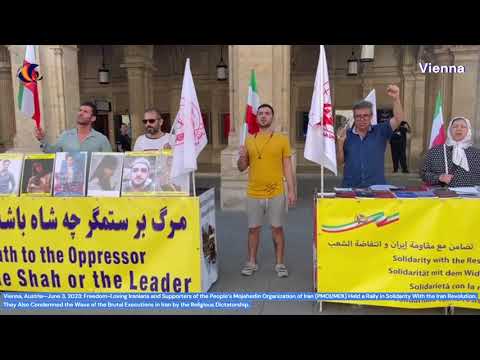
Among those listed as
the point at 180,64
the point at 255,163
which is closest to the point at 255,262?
the point at 255,163

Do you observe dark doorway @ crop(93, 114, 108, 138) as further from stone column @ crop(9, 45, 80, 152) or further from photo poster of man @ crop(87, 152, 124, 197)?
photo poster of man @ crop(87, 152, 124, 197)

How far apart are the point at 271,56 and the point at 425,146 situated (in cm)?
794

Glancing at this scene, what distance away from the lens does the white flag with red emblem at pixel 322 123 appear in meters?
3.78

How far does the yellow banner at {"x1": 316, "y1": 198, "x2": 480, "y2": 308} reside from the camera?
3395mm

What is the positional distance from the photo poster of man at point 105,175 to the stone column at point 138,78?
9476 millimetres

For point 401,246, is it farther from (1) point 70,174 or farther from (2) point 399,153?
(2) point 399,153

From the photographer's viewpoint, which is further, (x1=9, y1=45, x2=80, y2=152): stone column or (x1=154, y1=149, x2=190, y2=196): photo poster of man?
(x1=9, y1=45, x2=80, y2=152): stone column

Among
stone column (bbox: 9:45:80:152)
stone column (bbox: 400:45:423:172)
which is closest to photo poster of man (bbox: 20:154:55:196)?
stone column (bbox: 9:45:80:152)

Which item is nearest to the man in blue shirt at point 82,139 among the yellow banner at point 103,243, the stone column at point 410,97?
the yellow banner at point 103,243

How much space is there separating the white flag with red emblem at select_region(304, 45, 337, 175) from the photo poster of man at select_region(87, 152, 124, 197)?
1.84 m

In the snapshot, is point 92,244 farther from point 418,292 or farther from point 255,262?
point 418,292

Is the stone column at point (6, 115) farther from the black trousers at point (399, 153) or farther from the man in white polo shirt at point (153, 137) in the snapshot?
the black trousers at point (399, 153)

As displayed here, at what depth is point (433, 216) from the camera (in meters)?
3.40

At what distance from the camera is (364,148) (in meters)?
4.18
